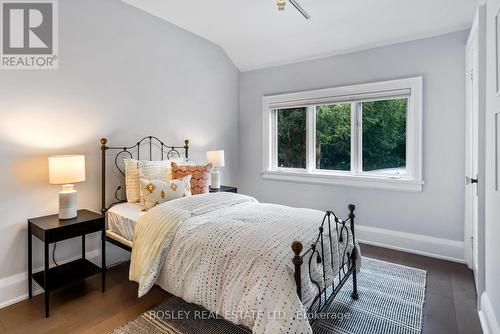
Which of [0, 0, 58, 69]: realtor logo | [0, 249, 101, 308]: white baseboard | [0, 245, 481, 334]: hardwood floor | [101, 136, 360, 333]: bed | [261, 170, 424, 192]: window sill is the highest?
[0, 0, 58, 69]: realtor logo

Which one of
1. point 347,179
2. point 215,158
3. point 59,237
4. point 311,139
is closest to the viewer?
point 59,237

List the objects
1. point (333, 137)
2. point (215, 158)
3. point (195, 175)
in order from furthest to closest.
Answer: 1. point (333, 137)
2. point (215, 158)
3. point (195, 175)

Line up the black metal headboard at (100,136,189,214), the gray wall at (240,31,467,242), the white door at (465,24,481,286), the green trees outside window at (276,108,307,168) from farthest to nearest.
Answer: the green trees outside window at (276,108,307,168)
the gray wall at (240,31,467,242)
the black metal headboard at (100,136,189,214)
the white door at (465,24,481,286)

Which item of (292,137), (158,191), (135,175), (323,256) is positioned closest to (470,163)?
(323,256)

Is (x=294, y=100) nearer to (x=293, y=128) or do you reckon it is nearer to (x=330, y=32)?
(x=293, y=128)

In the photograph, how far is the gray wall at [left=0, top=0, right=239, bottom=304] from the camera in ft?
7.66

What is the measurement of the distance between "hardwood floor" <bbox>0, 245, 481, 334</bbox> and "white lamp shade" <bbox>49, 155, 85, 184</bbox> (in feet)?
3.22

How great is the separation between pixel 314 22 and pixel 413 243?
283cm

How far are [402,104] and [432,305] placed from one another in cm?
221

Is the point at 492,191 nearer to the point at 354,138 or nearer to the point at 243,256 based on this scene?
the point at 243,256

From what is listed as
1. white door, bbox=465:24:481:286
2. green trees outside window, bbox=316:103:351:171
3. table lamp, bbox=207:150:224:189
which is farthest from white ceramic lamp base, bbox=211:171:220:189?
white door, bbox=465:24:481:286

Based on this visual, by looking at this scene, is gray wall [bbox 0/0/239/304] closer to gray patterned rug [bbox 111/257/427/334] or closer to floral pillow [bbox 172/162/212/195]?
floral pillow [bbox 172/162/212/195]

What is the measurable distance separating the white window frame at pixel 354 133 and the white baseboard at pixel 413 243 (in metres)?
0.56

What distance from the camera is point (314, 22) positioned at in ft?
11.1
